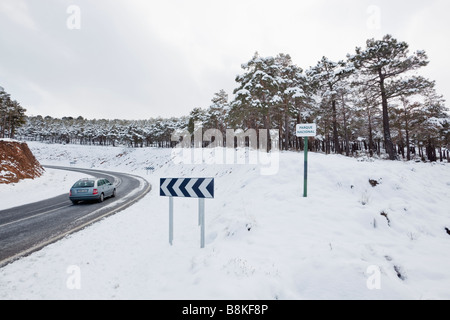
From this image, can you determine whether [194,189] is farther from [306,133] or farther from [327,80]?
[327,80]

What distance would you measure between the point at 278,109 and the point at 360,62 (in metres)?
9.34

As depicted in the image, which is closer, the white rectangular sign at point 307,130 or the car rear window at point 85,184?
the white rectangular sign at point 307,130

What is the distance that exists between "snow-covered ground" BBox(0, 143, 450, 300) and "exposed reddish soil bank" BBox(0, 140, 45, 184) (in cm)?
1658

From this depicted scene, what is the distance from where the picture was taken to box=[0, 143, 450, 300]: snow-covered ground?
3521mm

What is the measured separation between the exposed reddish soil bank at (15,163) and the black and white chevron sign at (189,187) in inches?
755

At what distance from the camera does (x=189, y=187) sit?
17.9 ft

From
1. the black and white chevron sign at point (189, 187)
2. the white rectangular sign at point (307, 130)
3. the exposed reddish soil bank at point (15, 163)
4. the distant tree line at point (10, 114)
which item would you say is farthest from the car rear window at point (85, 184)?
the distant tree line at point (10, 114)

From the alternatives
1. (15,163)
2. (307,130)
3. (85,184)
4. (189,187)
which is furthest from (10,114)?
(307,130)

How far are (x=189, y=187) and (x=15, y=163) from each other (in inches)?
937

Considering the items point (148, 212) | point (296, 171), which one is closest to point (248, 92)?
point (296, 171)

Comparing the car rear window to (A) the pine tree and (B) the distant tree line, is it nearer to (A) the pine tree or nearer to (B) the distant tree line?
(A) the pine tree

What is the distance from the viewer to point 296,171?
33.4ft

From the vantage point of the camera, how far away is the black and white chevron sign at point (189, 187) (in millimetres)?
5246

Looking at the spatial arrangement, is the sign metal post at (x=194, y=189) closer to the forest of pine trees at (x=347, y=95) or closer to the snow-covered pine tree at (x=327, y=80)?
A: the forest of pine trees at (x=347, y=95)
